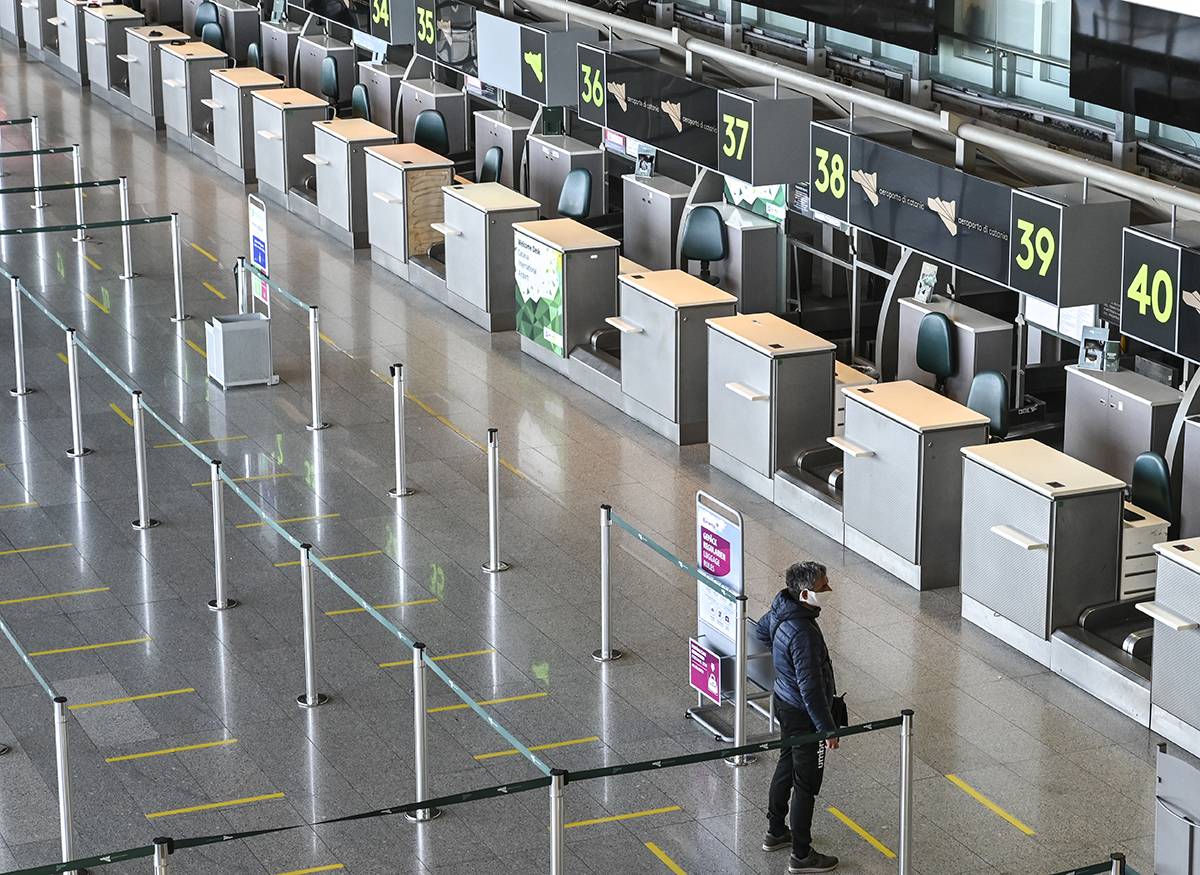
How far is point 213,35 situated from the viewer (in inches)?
974

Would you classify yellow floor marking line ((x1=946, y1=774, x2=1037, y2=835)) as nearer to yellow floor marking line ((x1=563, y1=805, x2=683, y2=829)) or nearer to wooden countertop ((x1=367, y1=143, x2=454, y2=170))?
yellow floor marking line ((x1=563, y1=805, x2=683, y2=829))

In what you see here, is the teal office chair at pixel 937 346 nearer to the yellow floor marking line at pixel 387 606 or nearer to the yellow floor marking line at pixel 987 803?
the yellow floor marking line at pixel 387 606

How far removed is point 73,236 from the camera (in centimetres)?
1936

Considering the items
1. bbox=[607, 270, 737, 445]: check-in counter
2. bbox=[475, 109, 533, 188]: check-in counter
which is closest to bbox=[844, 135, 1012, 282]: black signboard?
bbox=[607, 270, 737, 445]: check-in counter

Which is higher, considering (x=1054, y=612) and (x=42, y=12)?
(x=42, y=12)

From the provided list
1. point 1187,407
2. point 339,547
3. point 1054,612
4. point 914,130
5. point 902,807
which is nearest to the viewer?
point 902,807

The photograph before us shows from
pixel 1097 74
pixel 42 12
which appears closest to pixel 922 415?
pixel 1097 74

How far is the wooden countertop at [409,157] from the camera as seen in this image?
17578 mm

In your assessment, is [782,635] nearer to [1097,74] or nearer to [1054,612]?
[1054,612]

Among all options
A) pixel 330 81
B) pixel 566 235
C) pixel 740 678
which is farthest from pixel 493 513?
pixel 330 81

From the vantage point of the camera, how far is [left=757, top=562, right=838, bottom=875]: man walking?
8.28 m

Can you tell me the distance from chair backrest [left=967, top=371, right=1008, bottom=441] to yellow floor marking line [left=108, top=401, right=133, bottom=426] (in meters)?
6.09

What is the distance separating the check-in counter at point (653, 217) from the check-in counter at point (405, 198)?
182 centimetres

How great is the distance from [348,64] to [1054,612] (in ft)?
48.3
